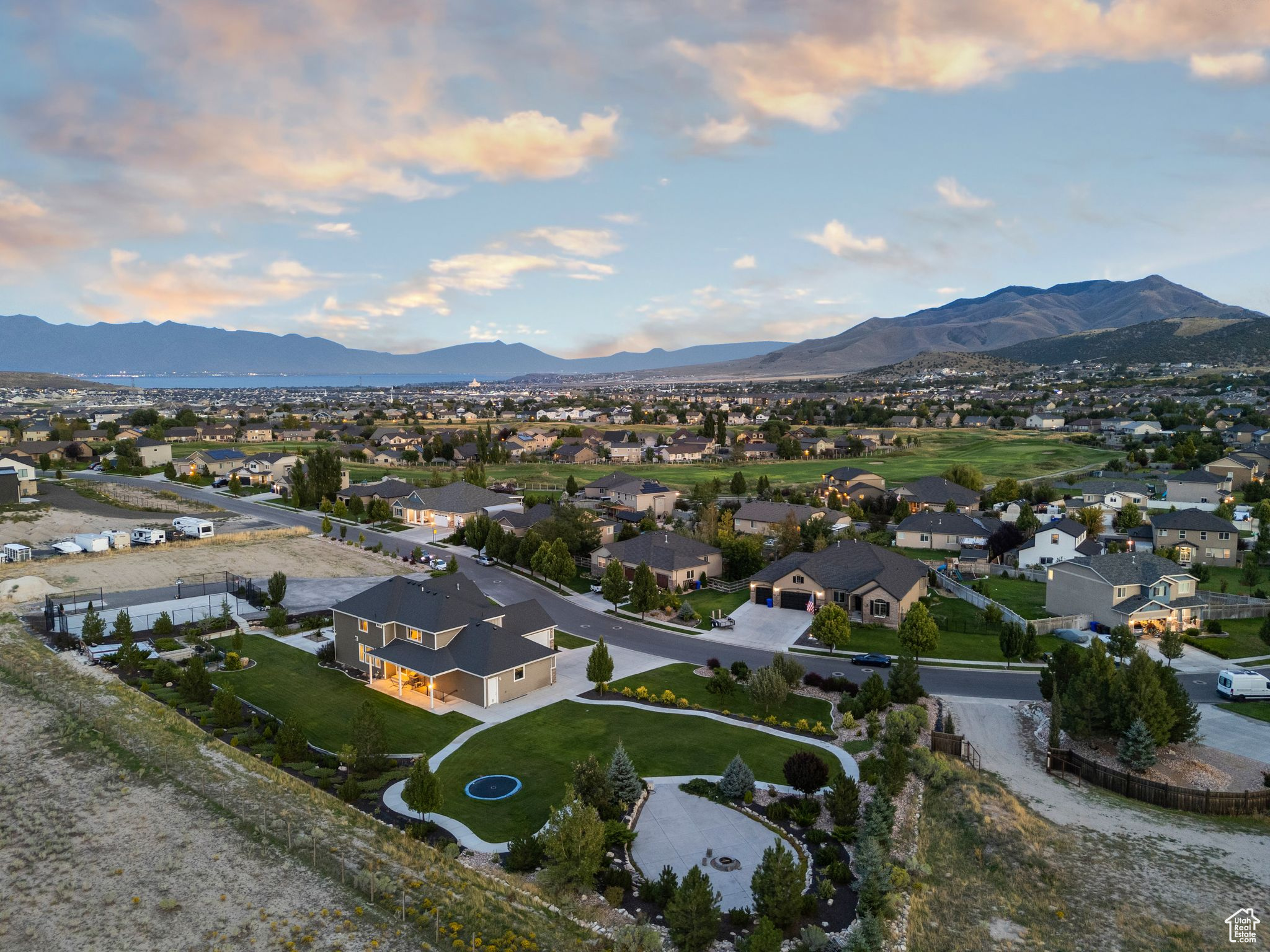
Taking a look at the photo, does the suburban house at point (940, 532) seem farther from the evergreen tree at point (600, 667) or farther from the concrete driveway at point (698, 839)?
the concrete driveway at point (698, 839)

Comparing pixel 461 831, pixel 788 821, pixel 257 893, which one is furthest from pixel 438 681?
pixel 788 821

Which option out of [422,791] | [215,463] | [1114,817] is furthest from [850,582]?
[215,463]

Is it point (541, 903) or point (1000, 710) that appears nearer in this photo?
point (541, 903)

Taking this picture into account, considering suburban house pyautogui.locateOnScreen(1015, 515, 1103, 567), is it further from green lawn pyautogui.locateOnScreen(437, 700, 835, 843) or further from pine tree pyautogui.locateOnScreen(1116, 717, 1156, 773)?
green lawn pyautogui.locateOnScreen(437, 700, 835, 843)

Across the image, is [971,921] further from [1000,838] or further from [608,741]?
[608,741]

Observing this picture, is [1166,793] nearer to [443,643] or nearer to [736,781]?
[736,781]

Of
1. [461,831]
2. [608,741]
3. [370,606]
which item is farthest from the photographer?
[370,606]
